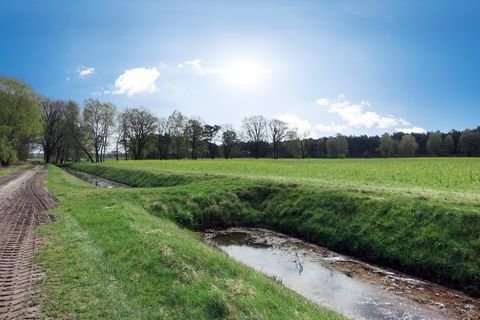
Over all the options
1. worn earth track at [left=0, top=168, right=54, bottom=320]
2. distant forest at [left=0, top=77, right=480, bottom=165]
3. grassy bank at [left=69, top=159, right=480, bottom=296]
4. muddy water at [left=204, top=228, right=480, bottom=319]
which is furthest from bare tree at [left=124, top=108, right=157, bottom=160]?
muddy water at [left=204, top=228, right=480, bottom=319]

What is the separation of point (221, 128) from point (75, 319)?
119 metres

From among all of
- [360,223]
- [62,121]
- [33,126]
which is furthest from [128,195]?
[62,121]

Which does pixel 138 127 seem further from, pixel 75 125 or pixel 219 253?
pixel 219 253

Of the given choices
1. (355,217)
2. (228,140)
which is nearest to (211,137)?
(228,140)

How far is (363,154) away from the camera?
135375 millimetres

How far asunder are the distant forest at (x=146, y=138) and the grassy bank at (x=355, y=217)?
165ft

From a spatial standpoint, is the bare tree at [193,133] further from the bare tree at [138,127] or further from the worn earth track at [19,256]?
the worn earth track at [19,256]

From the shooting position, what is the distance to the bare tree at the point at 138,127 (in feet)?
335

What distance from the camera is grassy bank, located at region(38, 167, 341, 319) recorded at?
23.2 ft

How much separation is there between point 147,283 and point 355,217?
11.0 metres

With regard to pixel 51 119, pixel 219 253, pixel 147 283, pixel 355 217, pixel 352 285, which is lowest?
pixel 352 285

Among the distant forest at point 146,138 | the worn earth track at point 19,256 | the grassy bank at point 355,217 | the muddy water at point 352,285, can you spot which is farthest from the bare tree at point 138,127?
the muddy water at point 352,285

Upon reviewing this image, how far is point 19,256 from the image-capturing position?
34.0 ft

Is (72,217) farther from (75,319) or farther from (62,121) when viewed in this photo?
(62,121)
